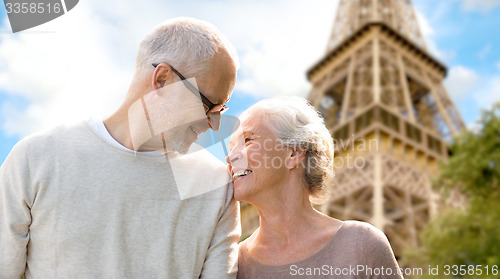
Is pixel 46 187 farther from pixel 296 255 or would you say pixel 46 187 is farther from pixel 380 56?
pixel 380 56

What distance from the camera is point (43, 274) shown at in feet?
5.67

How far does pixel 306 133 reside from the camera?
249 cm

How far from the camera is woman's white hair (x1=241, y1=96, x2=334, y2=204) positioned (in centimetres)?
246

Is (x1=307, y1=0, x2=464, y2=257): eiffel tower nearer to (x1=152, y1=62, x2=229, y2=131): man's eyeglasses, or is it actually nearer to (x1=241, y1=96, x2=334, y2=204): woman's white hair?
(x1=241, y1=96, x2=334, y2=204): woman's white hair

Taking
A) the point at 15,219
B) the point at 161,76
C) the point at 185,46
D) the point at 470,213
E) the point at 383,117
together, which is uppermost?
the point at 185,46

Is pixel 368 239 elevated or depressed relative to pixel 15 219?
depressed

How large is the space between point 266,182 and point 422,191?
15107mm

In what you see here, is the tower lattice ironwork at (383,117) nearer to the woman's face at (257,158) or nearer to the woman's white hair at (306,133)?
the woman's white hair at (306,133)

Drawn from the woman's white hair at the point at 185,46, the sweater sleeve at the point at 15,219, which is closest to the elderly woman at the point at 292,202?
the woman's white hair at the point at 185,46

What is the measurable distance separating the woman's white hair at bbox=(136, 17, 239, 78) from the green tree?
8.85 meters

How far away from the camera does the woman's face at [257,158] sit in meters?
2.35

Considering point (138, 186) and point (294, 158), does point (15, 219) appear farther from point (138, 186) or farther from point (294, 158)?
point (294, 158)

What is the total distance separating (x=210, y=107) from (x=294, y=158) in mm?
682

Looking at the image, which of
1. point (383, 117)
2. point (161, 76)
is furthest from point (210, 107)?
point (383, 117)
